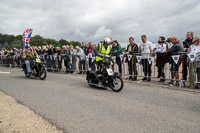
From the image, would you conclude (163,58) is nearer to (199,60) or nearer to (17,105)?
(199,60)

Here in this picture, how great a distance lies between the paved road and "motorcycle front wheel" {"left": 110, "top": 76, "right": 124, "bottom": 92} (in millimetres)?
257

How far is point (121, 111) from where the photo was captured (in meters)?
4.21

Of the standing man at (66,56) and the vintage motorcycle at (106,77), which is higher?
the standing man at (66,56)

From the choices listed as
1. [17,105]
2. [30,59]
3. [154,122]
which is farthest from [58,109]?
[30,59]

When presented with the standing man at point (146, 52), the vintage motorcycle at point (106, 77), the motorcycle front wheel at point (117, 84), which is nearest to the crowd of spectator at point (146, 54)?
the standing man at point (146, 52)

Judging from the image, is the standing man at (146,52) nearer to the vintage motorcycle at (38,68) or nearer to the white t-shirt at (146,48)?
the white t-shirt at (146,48)

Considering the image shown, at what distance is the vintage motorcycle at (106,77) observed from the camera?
641 centimetres

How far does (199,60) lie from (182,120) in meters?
3.63

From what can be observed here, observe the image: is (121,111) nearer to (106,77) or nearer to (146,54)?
(106,77)

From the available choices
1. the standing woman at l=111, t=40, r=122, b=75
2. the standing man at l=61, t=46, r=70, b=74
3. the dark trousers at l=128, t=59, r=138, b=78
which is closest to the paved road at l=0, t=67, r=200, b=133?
the dark trousers at l=128, t=59, r=138, b=78

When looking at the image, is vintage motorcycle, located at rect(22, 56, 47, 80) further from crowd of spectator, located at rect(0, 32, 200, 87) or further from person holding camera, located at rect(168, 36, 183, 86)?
person holding camera, located at rect(168, 36, 183, 86)

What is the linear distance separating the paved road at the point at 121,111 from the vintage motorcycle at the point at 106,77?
0.53 metres

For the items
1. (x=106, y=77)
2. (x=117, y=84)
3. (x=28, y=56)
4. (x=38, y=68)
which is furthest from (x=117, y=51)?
(x=28, y=56)

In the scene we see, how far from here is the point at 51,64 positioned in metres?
13.9
